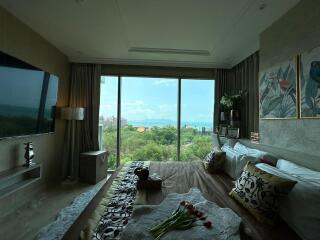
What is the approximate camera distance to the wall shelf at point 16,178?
7.76ft

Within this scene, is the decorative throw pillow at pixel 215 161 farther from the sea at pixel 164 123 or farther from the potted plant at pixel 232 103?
the sea at pixel 164 123

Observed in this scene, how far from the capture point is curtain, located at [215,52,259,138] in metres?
3.49

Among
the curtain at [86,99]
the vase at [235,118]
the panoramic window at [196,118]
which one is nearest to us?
the vase at [235,118]

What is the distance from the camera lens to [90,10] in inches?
96.0

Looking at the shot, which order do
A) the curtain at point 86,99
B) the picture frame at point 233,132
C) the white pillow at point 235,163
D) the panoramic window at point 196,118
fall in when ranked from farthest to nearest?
the panoramic window at point 196,118 < the curtain at point 86,99 < the picture frame at point 233,132 < the white pillow at point 235,163

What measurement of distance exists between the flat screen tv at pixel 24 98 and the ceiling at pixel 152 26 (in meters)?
0.71

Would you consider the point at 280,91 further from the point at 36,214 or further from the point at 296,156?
the point at 36,214

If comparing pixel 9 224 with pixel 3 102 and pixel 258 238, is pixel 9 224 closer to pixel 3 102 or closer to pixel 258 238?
pixel 3 102

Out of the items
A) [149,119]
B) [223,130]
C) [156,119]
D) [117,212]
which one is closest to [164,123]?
[156,119]

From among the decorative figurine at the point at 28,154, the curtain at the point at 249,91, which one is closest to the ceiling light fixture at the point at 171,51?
the curtain at the point at 249,91

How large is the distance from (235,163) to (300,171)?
0.76 meters

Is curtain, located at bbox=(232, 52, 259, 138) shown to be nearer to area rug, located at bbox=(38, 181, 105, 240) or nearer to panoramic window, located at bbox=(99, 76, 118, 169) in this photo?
panoramic window, located at bbox=(99, 76, 118, 169)

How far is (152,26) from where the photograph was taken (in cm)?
284

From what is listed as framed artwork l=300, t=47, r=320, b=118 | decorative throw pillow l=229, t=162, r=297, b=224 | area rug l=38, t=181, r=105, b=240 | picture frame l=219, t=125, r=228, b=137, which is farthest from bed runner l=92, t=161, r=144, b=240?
picture frame l=219, t=125, r=228, b=137
